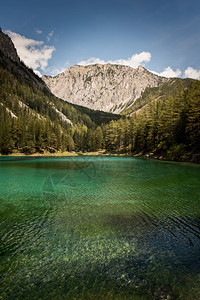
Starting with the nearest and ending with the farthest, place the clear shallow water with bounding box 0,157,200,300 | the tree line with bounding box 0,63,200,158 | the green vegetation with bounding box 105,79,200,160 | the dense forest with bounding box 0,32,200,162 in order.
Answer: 1. the clear shallow water with bounding box 0,157,200,300
2. the green vegetation with bounding box 105,79,200,160
3. the dense forest with bounding box 0,32,200,162
4. the tree line with bounding box 0,63,200,158

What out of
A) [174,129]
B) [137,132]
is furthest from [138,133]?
[174,129]

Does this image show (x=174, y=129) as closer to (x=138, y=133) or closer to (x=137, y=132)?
(x=138, y=133)

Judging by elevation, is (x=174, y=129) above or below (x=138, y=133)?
below

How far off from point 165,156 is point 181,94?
87.5 feet

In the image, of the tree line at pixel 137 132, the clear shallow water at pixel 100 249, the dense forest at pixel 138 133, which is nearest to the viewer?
the clear shallow water at pixel 100 249

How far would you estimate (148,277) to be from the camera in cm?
596

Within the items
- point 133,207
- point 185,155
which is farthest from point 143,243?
point 185,155

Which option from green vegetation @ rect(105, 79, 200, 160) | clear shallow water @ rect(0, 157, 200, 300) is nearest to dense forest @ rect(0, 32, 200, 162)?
green vegetation @ rect(105, 79, 200, 160)

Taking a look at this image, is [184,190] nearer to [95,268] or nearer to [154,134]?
[95,268]

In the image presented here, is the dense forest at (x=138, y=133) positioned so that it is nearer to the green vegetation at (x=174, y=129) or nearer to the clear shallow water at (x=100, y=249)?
the green vegetation at (x=174, y=129)

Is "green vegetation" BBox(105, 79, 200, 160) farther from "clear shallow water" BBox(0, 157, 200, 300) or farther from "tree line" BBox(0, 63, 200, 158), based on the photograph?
"clear shallow water" BBox(0, 157, 200, 300)

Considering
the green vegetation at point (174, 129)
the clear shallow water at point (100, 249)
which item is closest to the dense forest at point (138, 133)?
the green vegetation at point (174, 129)

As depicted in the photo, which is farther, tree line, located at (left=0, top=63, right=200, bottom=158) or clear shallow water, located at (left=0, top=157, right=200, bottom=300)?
tree line, located at (left=0, top=63, right=200, bottom=158)

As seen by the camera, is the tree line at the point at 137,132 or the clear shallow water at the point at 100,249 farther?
the tree line at the point at 137,132
